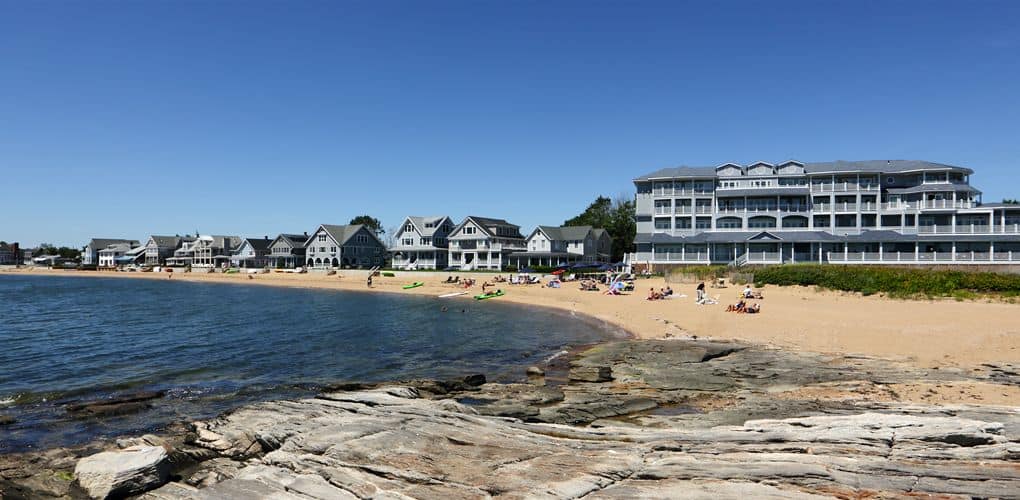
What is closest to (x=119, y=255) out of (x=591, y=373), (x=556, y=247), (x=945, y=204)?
(x=556, y=247)

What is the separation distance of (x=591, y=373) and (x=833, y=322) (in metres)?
16.8

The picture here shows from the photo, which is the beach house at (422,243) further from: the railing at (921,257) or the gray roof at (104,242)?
the gray roof at (104,242)

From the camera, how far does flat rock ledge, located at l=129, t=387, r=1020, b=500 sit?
25.0 ft

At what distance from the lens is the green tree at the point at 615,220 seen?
97062mm

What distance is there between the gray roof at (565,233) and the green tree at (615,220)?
37.5 feet

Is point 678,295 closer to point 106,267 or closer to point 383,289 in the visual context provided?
point 383,289

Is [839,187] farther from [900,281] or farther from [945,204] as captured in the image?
[900,281]

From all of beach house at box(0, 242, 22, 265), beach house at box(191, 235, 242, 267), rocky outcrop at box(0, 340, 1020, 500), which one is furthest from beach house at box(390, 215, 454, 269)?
beach house at box(0, 242, 22, 265)

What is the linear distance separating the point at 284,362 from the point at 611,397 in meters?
14.6

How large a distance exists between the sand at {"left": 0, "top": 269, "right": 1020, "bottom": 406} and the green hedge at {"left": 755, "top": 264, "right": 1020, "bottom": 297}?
122 cm

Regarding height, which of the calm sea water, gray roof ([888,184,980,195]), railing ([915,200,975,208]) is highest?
gray roof ([888,184,980,195])

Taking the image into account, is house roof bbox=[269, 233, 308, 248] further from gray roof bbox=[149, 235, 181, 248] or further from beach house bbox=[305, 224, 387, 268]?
gray roof bbox=[149, 235, 181, 248]

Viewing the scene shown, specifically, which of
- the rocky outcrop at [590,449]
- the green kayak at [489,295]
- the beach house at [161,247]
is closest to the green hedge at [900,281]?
the green kayak at [489,295]

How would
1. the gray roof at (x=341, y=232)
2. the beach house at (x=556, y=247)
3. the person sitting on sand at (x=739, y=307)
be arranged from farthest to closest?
the gray roof at (x=341, y=232) → the beach house at (x=556, y=247) → the person sitting on sand at (x=739, y=307)
